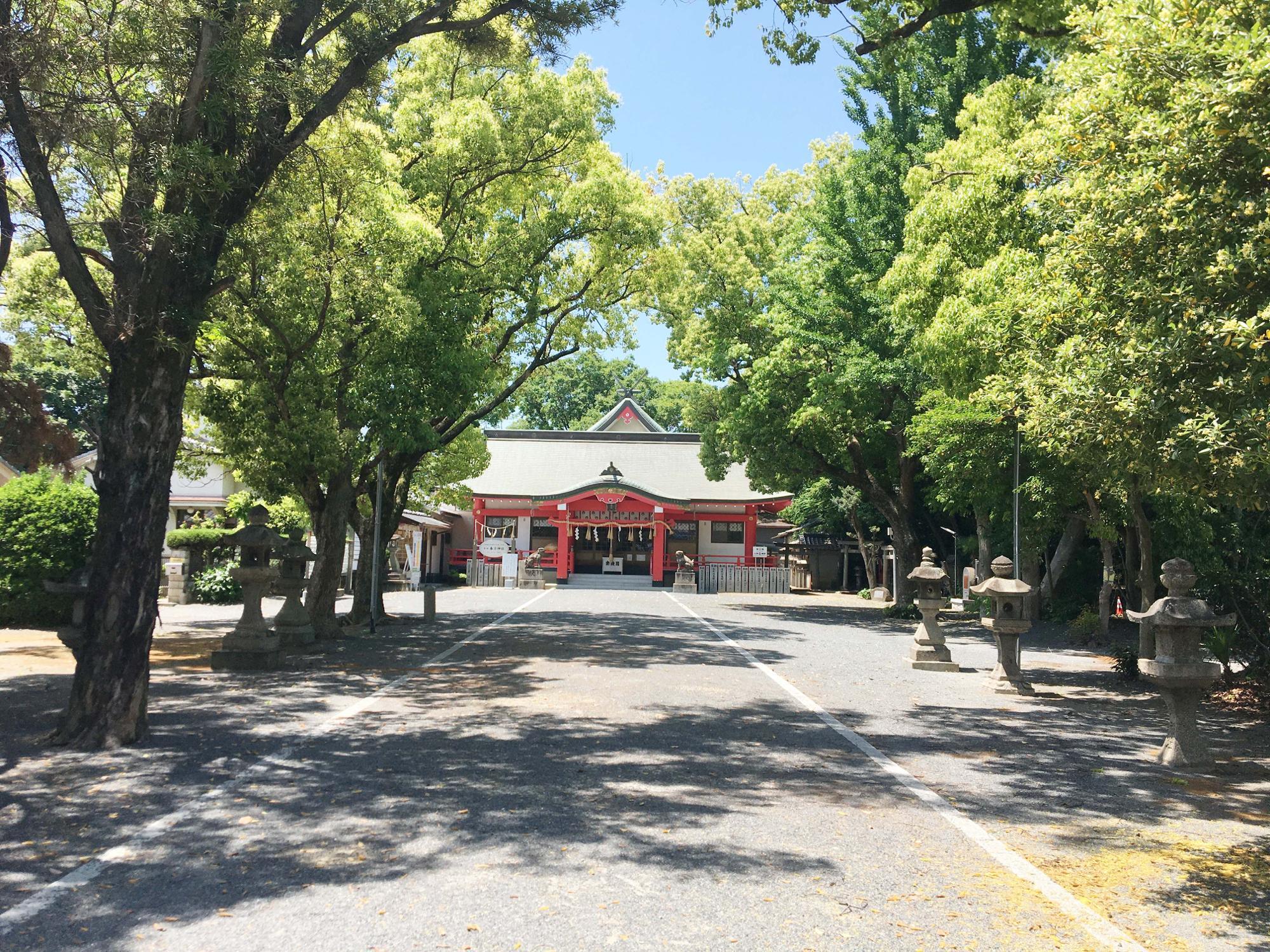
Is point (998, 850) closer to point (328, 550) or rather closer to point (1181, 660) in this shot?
point (1181, 660)

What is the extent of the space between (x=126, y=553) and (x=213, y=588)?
17591 millimetres

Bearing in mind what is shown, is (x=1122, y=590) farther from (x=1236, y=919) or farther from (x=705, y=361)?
(x=1236, y=919)

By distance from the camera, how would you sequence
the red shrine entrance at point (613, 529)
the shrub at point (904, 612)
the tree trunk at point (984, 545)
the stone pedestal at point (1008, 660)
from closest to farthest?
the stone pedestal at point (1008, 660), the tree trunk at point (984, 545), the shrub at point (904, 612), the red shrine entrance at point (613, 529)

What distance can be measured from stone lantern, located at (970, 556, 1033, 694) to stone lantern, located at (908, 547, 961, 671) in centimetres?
163

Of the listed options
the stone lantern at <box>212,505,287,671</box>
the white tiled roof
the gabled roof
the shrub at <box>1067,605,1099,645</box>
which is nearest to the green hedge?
the stone lantern at <box>212,505,287,671</box>

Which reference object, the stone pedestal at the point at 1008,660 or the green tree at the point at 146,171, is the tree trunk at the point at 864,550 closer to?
the stone pedestal at the point at 1008,660

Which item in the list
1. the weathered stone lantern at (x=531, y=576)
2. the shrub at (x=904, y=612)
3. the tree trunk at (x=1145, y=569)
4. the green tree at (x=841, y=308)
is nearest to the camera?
the tree trunk at (x=1145, y=569)

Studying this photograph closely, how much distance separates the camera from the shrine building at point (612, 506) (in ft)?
130

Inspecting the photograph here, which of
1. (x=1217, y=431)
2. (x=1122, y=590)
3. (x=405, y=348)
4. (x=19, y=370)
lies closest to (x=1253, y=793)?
(x=1217, y=431)

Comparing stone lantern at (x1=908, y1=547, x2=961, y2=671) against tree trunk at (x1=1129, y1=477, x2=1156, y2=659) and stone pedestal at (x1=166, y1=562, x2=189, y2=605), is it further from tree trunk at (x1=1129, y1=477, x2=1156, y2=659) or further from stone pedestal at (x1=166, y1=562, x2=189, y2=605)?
stone pedestal at (x1=166, y1=562, x2=189, y2=605)

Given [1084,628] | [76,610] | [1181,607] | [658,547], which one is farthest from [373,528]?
[658,547]

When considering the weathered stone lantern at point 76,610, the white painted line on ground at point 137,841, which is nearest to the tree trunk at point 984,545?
the white painted line on ground at point 137,841

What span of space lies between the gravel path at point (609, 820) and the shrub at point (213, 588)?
41.8 ft

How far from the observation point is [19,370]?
36688mm
